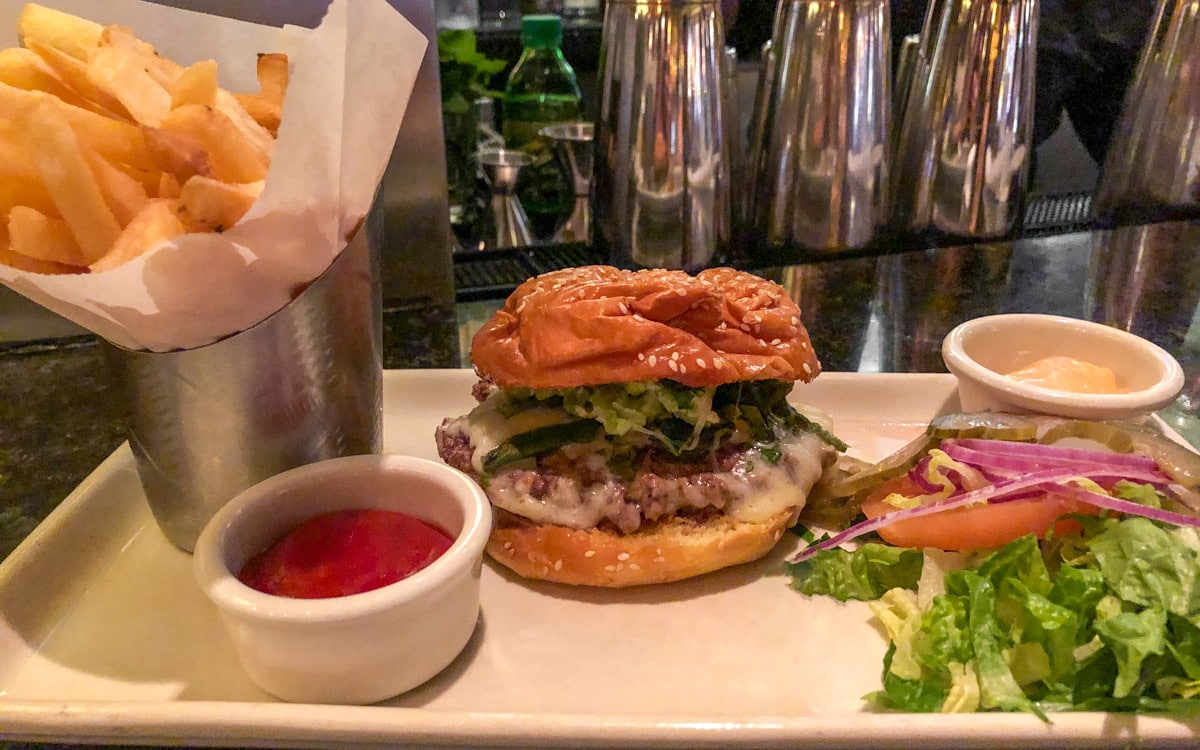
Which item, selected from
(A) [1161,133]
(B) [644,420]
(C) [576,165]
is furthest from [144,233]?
(A) [1161,133]

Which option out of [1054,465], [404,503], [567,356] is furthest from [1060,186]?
[404,503]

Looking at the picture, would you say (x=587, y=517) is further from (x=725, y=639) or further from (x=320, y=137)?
(x=320, y=137)

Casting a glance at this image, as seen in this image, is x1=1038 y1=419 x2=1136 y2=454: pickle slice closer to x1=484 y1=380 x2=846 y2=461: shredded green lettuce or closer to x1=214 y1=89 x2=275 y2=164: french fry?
x1=484 y1=380 x2=846 y2=461: shredded green lettuce

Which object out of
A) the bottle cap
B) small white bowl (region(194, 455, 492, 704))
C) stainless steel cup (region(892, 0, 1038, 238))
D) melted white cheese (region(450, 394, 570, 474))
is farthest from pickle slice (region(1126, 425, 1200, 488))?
the bottle cap

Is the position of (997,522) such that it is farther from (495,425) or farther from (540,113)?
(540,113)

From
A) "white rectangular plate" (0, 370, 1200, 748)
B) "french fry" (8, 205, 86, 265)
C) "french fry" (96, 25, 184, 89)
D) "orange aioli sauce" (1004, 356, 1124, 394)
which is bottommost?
"white rectangular plate" (0, 370, 1200, 748)

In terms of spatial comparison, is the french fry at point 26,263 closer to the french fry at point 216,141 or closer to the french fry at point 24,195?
the french fry at point 24,195
